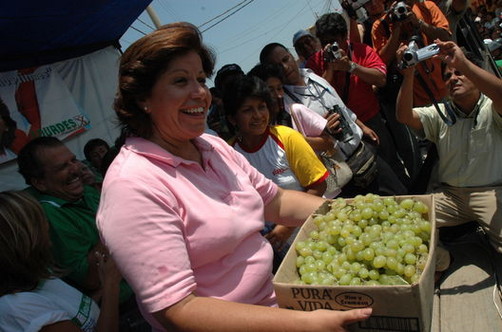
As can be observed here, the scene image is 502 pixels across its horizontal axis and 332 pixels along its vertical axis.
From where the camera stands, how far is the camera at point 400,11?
11.0 feet

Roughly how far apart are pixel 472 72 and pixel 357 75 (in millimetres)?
1184

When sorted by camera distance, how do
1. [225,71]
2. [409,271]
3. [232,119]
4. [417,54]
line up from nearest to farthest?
[409,271]
[417,54]
[232,119]
[225,71]

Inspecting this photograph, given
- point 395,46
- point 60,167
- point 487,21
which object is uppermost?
point 60,167

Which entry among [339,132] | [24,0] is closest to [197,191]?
[339,132]

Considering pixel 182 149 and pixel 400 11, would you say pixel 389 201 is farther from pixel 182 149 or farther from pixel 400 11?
pixel 400 11

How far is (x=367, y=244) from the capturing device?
1.24 metres

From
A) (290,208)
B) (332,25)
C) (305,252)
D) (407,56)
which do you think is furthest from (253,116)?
(332,25)

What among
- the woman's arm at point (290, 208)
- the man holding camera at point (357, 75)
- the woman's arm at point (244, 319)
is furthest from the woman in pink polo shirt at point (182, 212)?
the man holding camera at point (357, 75)

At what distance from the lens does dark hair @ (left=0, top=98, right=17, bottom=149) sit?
4062 millimetres

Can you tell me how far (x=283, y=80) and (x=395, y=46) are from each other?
4.52ft

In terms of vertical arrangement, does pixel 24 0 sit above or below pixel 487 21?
above

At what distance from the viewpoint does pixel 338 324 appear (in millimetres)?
999

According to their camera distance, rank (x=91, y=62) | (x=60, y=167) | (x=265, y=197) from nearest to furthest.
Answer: (x=265, y=197), (x=60, y=167), (x=91, y=62)

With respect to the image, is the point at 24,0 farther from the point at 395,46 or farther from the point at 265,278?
the point at 395,46
